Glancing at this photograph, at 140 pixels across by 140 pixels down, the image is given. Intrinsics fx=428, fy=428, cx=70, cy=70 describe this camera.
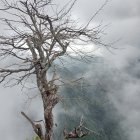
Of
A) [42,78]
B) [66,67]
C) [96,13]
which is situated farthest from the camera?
[66,67]

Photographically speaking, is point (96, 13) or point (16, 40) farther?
point (16, 40)

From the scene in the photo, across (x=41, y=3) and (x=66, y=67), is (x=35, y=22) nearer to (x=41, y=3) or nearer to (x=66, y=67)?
(x=41, y=3)

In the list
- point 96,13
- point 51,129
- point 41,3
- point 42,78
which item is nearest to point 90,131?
point 51,129

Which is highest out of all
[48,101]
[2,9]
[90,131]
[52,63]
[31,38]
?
[2,9]

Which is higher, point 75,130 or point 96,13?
point 96,13

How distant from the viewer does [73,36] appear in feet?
42.2

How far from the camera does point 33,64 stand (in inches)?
513

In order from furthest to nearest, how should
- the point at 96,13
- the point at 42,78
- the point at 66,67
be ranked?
the point at 66,67 → the point at 42,78 → the point at 96,13

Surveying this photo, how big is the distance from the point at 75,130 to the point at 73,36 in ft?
9.30

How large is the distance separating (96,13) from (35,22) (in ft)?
7.98

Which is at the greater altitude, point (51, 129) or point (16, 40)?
point (16, 40)

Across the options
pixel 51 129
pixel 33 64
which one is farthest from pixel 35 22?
pixel 51 129

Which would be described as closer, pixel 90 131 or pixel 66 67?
pixel 90 131

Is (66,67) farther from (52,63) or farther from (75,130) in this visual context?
(75,130)
